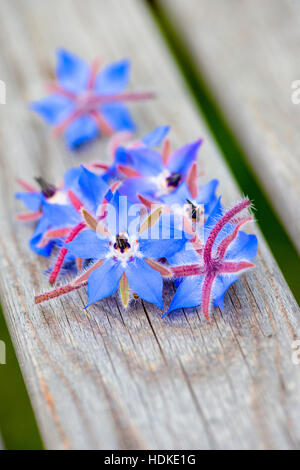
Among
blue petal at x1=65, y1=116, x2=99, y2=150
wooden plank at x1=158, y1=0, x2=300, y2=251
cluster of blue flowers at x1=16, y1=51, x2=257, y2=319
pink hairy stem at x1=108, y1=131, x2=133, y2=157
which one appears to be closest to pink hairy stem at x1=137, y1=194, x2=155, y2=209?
cluster of blue flowers at x1=16, y1=51, x2=257, y2=319

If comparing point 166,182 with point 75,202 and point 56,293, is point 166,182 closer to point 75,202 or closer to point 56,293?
point 75,202

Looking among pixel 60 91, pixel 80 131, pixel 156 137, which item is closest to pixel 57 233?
pixel 156 137

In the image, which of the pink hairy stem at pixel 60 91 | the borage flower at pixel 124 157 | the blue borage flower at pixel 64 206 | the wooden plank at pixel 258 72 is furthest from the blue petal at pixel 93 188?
the pink hairy stem at pixel 60 91

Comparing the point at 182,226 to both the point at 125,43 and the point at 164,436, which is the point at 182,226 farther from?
the point at 125,43

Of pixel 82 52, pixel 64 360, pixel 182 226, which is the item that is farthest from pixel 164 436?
pixel 82 52

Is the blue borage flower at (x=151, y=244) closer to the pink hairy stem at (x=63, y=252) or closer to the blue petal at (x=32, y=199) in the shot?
the pink hairy stem at (x=63, y=252)

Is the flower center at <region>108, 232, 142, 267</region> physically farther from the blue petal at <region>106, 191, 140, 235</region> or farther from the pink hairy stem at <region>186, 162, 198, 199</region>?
the pink hairy stem at <region>186, 162, 198, 199</region>
